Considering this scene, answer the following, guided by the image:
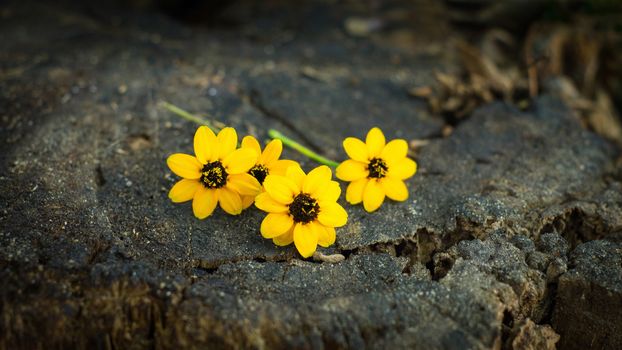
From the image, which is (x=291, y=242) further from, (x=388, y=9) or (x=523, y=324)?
(x=388, y=9)

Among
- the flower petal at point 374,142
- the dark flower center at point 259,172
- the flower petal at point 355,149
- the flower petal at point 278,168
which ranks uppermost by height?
the flower petal at point 374,142

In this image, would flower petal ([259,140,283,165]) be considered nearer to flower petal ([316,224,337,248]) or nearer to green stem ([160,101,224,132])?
flower petal ([316,224,337,248])

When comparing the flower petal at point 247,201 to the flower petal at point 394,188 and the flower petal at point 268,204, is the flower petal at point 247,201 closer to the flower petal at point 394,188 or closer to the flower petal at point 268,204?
the flower petal at point 268,204

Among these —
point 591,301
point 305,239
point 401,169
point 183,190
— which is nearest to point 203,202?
point 183,190

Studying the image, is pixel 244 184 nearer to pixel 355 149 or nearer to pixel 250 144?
pixel 250 144

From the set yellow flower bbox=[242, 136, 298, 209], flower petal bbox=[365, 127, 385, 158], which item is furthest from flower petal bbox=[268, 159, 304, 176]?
flower petal bbox=[365, 127, 385, 158]

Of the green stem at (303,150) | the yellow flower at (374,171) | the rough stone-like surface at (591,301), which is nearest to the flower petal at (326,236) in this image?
the yellow flower at (374,171)

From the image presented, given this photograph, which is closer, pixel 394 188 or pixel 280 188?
pixel 280 188
